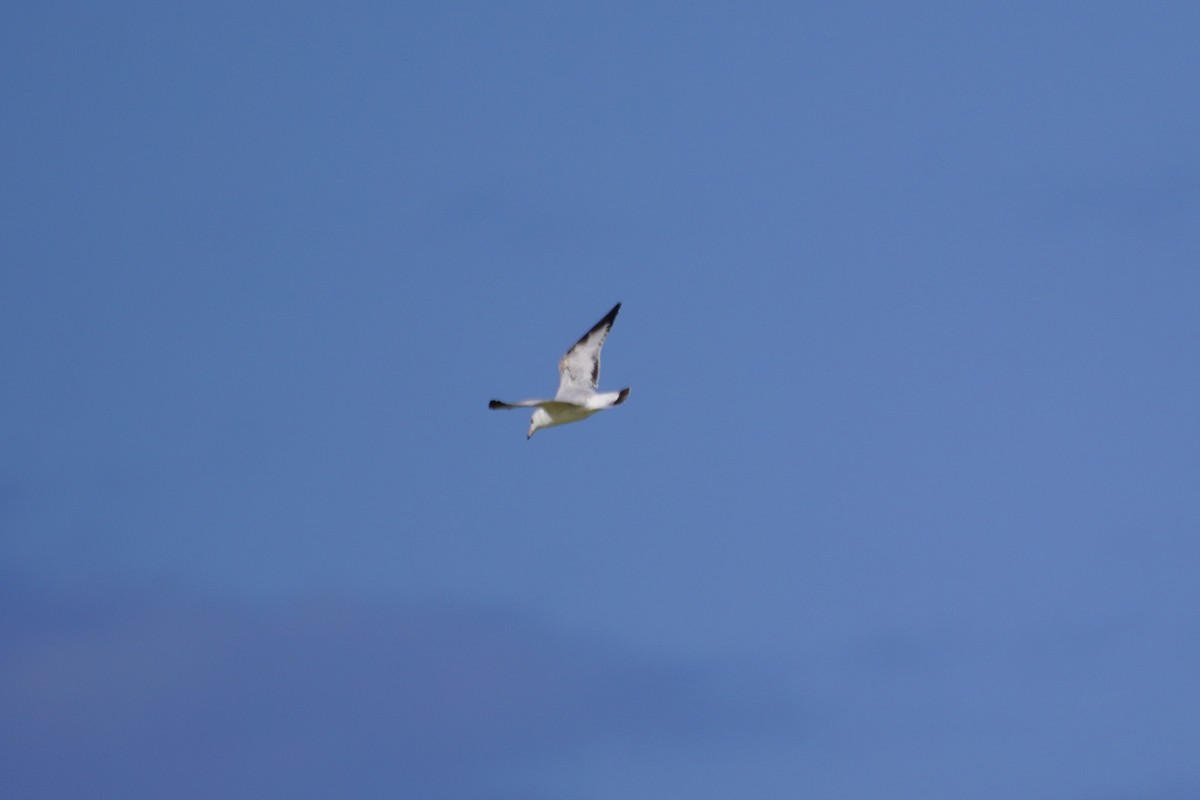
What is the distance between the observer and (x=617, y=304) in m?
42.6

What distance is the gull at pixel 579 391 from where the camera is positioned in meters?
38.3

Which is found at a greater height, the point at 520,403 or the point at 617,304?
the point at 617,304

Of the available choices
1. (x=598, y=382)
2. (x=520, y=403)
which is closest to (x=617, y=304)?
(x=598, y=382)

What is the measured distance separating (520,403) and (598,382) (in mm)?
4327

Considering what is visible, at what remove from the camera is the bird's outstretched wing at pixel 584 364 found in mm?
40062

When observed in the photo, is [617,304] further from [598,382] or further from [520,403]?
[520,403]

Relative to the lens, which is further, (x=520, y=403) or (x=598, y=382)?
(x=598, y=382)

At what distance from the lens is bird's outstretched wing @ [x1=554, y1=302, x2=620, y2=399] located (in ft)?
131

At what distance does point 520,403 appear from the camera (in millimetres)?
36469

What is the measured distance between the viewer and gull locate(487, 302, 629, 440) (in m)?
38.3

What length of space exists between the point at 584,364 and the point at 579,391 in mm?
1129

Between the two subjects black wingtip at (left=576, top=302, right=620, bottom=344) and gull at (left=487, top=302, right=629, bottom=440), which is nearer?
gull at (left=487, top=302, right=629, bottom=440)

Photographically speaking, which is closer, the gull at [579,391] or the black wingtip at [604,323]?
the gull at [579,391]

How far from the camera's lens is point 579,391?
3997 centimetres
